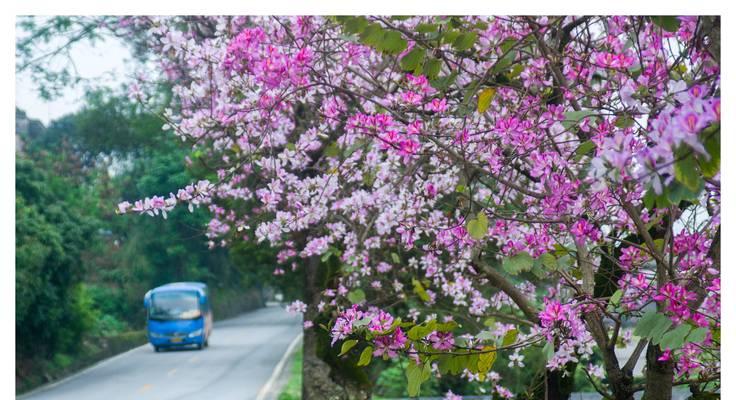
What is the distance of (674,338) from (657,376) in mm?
574

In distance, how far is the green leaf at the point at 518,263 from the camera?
2021 millimetres

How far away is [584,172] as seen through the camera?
9.41 feet

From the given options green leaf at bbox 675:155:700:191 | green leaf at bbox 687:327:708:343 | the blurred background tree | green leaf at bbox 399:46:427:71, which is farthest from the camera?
the blurred background tree

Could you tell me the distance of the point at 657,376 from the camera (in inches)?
84.9

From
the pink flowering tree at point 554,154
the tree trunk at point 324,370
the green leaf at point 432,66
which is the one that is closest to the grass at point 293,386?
the tree trunk at point 324,370

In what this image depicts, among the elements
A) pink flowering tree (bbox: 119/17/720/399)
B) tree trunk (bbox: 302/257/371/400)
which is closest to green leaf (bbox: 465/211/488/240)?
pink flowering tree (bbox: 119/17/720/399)

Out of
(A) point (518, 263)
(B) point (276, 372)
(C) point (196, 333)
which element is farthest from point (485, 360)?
(C) point (196, 333)

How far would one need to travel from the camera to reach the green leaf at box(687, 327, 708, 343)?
1578 mm

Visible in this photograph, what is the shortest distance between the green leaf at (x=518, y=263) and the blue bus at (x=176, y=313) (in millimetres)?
11318

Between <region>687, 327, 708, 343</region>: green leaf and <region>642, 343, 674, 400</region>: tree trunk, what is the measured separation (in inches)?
21.1

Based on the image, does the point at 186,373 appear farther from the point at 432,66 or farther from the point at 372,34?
the point at 372,34

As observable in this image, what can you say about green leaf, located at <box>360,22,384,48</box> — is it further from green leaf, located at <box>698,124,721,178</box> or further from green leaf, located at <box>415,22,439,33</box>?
green leaf, located at <box>698,124,721,178</box>

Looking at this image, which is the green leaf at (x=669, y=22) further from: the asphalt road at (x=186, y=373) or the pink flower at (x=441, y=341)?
the asphalt road at (x=186, y=373)
